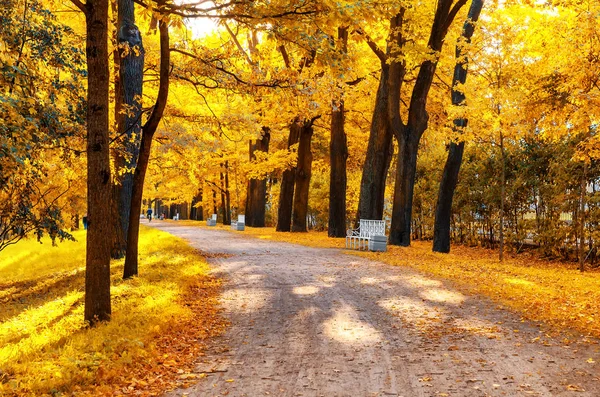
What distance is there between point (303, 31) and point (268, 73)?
10.4 ft

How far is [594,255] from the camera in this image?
50.8ft

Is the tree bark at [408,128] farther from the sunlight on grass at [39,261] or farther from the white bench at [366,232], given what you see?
the sunlight on grass at [39,261]

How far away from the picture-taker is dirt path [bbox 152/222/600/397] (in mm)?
4863

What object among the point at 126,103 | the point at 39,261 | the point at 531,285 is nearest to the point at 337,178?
the point at 126,103

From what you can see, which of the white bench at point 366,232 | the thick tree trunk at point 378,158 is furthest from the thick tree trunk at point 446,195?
the white bench at point 366,232

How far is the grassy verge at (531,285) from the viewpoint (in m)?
7.67

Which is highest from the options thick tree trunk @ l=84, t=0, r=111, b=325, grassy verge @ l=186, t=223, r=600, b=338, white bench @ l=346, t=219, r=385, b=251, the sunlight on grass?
thick tree trunk @ l=84, t=0, r=111, b=325

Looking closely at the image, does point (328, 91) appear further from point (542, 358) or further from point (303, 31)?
point (542, 358)

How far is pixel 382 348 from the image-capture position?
238 inches

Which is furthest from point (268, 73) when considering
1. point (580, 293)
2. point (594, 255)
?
point (594, 255)

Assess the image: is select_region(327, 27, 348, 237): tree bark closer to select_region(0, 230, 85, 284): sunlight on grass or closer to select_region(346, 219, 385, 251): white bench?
select_region(346, 219, 385, 251): white bench

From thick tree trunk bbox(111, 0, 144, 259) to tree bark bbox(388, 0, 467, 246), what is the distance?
8.48m

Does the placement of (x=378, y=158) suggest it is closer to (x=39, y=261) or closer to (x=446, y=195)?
(x=446, y=195)

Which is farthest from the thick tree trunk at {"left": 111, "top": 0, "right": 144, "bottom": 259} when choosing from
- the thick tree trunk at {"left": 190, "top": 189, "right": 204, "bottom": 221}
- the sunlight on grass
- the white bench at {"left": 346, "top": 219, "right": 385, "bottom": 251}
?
the thick tree trunk at {"left": 190, "top": 189, "right": 204, "bottom": 221}
